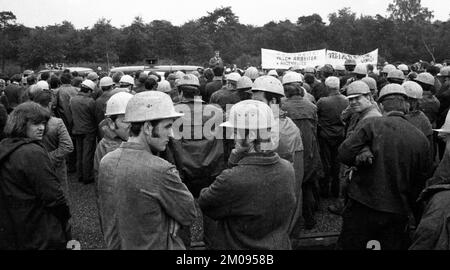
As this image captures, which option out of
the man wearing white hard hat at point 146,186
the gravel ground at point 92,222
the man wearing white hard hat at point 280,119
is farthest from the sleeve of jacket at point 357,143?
the gravel ground at point 92,222

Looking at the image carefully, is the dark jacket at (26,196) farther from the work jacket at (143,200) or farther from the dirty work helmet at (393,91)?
the dirty work helmet at (393,91)

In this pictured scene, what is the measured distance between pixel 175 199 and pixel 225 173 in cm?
51

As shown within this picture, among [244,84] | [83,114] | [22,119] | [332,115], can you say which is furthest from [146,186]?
[83,114]

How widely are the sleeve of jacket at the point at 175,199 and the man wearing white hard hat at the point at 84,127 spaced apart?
6.43 metres

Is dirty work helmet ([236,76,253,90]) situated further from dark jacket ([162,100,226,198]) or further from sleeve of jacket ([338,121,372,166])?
sleeve of jacket ([338,121,372,166])

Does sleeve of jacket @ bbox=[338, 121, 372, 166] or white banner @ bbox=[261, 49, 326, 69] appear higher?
white banner @ bbox=[261, 49, 326, 69]

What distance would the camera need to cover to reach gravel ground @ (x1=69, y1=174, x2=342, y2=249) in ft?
20.2

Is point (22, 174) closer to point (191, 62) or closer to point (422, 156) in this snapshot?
point (422, 156)

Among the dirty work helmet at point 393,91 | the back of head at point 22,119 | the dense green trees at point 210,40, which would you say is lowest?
the back of head at point 22,119

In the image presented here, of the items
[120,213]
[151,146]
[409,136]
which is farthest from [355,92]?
[120,213]

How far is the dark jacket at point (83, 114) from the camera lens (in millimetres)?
8719

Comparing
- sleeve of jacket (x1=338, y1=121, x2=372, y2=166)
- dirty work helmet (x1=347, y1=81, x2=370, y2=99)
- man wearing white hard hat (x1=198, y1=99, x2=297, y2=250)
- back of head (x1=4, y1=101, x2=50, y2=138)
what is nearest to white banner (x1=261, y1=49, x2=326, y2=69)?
dirty work helmet (x1=347, y1=81, x2=370, y2=99)

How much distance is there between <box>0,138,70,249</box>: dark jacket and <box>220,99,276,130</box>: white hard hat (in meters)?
1.55

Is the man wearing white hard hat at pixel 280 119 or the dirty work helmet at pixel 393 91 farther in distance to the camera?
the man wearing white hard hat at pixel 280 119
